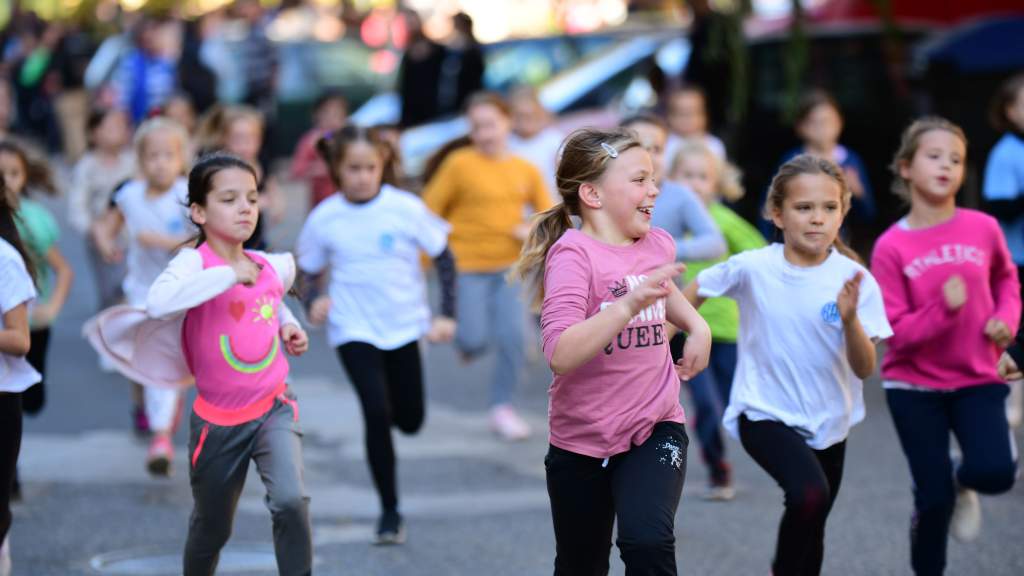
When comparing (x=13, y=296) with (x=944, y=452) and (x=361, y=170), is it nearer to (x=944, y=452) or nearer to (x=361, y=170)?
(x=361, y=170)

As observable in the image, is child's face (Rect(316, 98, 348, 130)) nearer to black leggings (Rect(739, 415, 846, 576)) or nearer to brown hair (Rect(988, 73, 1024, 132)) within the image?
brown hair (Rect(988, 73, 1024, 132))

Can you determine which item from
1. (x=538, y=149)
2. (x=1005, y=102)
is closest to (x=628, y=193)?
(x=1005, y=102)

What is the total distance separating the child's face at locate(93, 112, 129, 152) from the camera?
9.90 m

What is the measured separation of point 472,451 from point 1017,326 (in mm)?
3598

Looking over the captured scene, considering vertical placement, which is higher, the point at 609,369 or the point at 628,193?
the point at 628,193

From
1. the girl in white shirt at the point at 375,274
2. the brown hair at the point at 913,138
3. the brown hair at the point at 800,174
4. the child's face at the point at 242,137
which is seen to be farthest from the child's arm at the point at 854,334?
the child's face at the point at 242,137

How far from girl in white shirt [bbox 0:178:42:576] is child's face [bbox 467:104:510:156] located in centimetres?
383

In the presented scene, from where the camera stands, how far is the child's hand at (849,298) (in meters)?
A: 4.76

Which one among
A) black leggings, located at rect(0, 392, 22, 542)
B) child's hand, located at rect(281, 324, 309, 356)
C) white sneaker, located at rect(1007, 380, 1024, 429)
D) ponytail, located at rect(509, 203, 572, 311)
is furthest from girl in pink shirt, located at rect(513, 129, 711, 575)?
white sneaker, located at rect(1007, 380, 1024, 429)

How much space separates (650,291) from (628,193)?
554 mm

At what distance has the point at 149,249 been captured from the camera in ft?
26.4

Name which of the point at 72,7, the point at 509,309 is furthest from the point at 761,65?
the point at 72,7

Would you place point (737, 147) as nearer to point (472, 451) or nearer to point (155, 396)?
point (472, 451)

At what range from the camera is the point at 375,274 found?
274 inches
